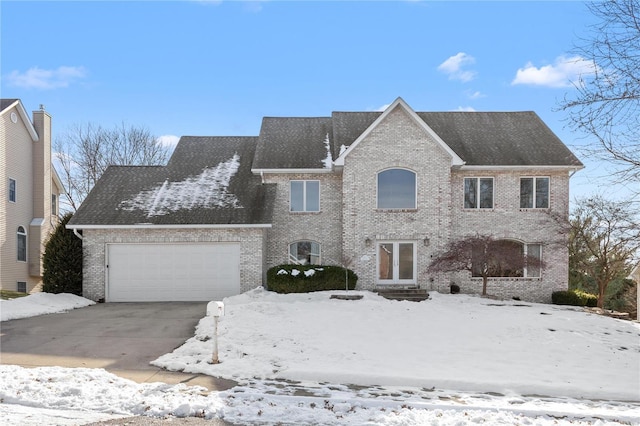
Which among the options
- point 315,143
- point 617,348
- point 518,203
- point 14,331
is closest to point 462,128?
point 518,203

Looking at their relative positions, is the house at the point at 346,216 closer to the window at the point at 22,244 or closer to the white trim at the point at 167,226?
the white trim at the point at 167,226

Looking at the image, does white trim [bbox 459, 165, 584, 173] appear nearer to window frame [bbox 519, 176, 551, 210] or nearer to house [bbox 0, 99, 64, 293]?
window frame [bbox 519, 176, 551, 210]

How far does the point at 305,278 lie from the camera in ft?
60.5

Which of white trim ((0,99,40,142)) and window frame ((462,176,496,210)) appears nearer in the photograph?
window frame ((462,176,496,210))

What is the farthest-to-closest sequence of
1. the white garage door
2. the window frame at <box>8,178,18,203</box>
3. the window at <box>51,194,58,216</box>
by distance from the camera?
the window at <box>51,194,58,216</box> → the window frame at <box>8,178,18,203</box> → the white garage door

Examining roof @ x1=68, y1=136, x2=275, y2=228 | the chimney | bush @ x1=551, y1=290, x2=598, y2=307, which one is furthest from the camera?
the chimney

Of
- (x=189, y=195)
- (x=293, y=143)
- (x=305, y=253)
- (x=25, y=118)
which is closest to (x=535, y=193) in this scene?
(x=305, y=253)

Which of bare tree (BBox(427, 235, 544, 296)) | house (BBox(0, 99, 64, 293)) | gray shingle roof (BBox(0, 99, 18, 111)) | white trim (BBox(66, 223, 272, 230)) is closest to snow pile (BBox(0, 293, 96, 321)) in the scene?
white trim (BBox(66, 223, 272, 230))

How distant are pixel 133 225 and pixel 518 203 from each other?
50.7 ft

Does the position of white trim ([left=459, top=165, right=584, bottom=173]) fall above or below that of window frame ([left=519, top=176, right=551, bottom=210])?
above

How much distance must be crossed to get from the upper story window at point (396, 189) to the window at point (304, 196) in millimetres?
2757

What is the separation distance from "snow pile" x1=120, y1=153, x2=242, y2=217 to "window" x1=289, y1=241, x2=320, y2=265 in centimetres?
295

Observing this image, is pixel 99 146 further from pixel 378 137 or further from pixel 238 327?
pixel 238 327

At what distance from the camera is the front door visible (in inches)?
790
